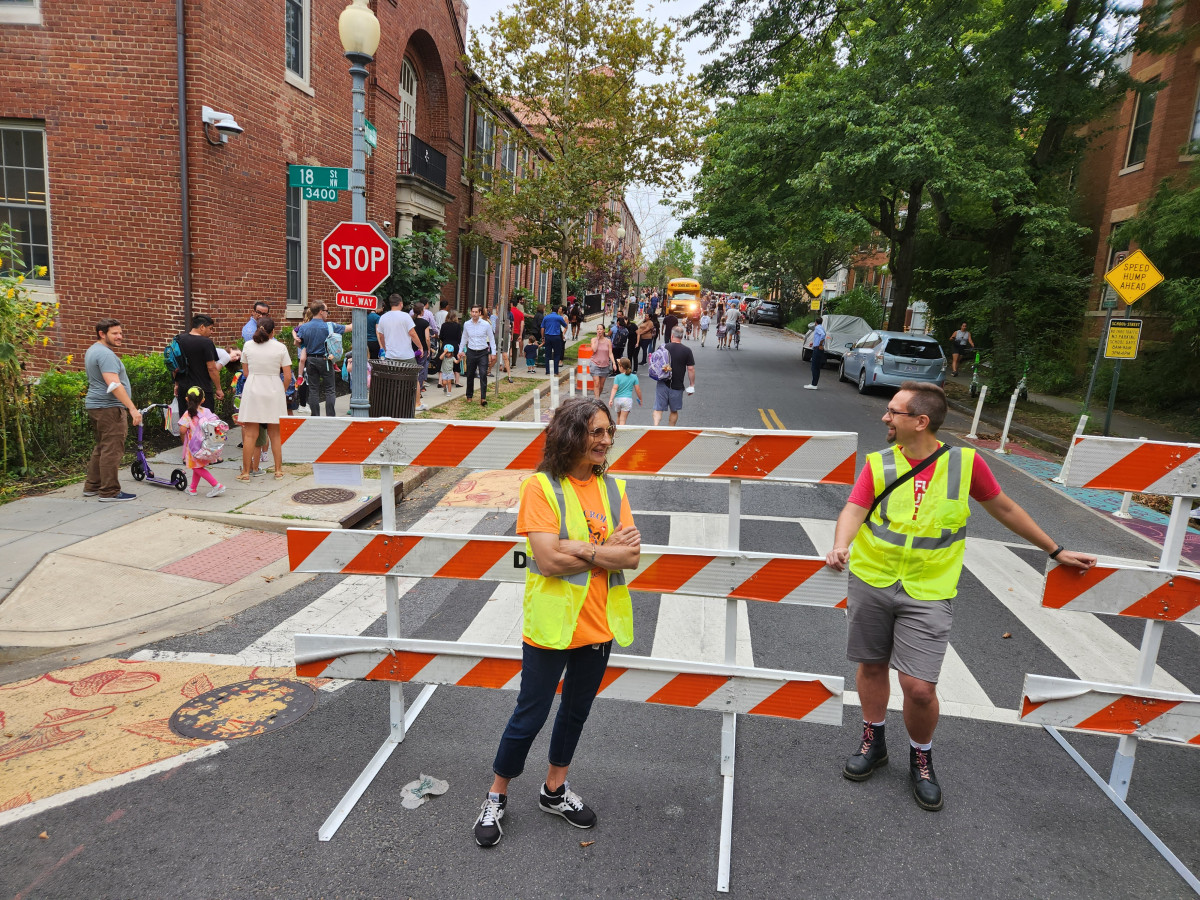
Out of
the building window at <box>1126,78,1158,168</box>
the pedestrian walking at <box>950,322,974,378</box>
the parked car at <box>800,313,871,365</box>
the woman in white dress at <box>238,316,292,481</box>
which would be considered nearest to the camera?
the woman in white dress at <box>238,316,292,481</box>

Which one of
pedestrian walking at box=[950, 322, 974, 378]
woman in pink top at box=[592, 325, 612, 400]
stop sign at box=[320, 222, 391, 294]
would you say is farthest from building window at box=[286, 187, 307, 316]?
pedestrian walking at box=[950, 322, 974, 378]

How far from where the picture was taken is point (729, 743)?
3.68 meters

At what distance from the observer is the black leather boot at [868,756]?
12.4 ft

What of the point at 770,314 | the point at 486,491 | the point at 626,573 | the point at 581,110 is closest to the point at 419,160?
the point at 581,110

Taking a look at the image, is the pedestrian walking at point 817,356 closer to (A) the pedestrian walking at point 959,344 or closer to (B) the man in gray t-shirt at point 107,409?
(A) the pedestrian walking at point 959,344

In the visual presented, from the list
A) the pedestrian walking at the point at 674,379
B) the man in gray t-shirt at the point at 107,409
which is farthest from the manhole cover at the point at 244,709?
the pedestrian walking at the point at 674,379

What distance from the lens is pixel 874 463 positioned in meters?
3.51

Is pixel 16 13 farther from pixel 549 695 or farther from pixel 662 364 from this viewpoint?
pixel 549 695

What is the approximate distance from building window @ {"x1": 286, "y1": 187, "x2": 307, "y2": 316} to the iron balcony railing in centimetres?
569

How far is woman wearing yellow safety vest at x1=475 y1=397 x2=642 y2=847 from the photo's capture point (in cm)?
294

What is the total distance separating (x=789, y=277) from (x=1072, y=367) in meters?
38.6

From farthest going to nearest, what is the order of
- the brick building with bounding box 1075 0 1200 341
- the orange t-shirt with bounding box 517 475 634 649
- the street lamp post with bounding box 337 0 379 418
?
the brick building with bounding box 1075 0 1200 341 → the street lamp post with bounding box 337 0 379 418 → the orange t-shirt with bounding box 517 475 634 649

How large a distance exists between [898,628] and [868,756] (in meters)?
0.75

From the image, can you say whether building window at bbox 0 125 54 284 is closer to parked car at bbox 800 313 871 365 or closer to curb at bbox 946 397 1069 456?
curb at bbox 946 397 1069 456
